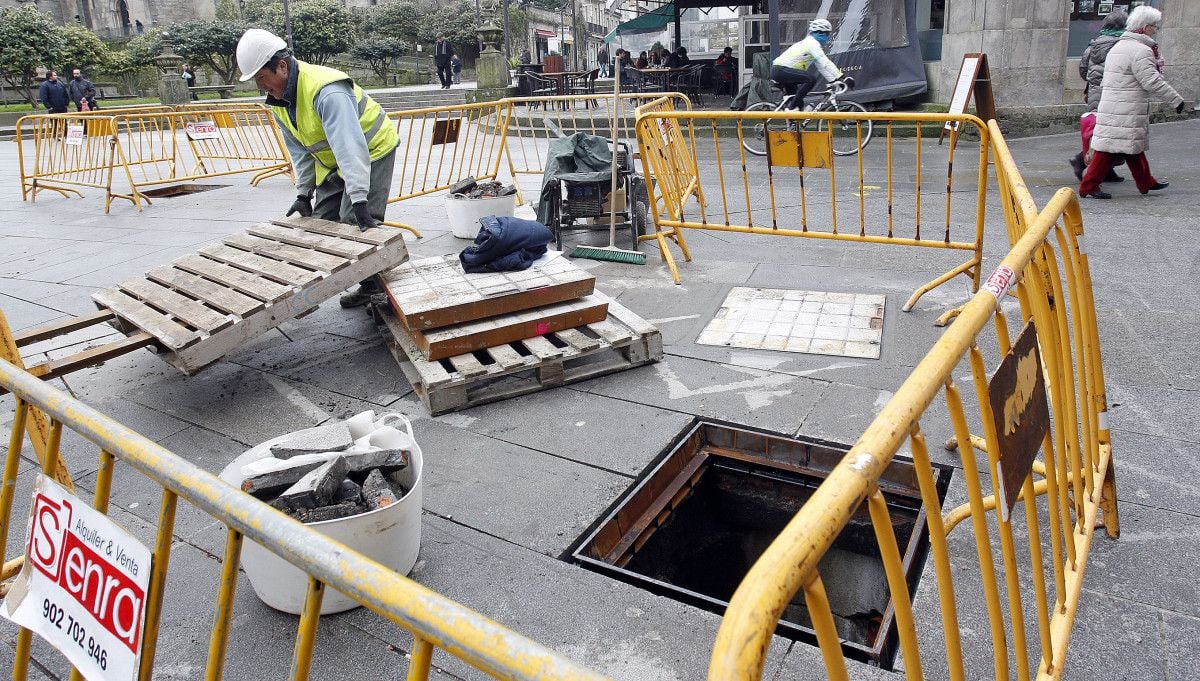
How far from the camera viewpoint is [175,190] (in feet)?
39.9

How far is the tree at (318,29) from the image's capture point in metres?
41.6

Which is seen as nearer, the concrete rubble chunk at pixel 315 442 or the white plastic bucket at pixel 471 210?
the concrete rubble chunk at pixel 315 442

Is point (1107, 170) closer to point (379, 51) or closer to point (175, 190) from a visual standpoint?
point (175, 190)

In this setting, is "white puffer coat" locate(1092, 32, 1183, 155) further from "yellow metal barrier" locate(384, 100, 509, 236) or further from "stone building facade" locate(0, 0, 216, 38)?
"stone building facade" locate(0, 0, 216, 38)

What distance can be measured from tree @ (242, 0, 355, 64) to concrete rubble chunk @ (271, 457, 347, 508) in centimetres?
4362

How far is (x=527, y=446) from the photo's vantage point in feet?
12.4

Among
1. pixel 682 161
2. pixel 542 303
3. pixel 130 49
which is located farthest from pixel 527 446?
pixel 130 49

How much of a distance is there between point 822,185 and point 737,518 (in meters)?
6.84

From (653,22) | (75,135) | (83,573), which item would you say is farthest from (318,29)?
(83,573)

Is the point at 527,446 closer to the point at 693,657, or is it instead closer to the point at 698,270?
the point at 693,657

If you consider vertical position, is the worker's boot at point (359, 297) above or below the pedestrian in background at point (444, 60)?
below

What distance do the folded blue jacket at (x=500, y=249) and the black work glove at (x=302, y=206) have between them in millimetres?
1723

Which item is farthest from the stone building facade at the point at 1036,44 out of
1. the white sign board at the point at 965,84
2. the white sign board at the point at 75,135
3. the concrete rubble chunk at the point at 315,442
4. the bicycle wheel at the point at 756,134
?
the white sign board at the point at 75,135

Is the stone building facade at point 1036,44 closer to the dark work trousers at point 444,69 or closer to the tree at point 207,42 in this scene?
the dark work trousers at point 444,69
